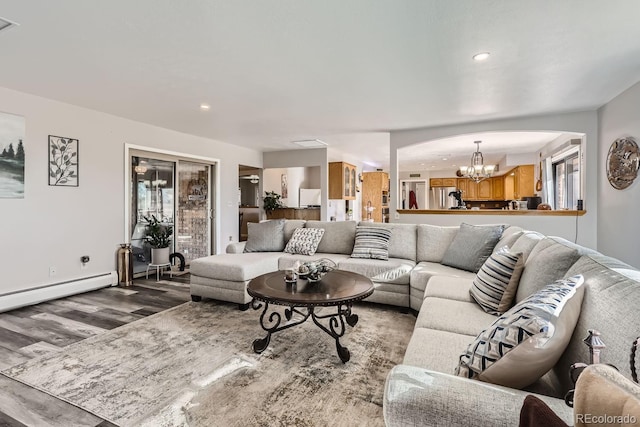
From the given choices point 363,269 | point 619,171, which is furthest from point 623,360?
point 619,171

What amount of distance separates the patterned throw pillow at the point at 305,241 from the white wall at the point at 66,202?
8.69 feet

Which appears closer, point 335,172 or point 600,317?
point 600,317

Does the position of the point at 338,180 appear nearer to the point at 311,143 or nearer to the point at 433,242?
the point at 311,143

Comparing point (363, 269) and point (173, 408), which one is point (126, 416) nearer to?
point (173, 408)

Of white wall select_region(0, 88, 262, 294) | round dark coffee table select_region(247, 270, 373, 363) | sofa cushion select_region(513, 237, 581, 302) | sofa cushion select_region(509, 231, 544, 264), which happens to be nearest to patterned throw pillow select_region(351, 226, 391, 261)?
round dark coffee table select_region(247, 270, 373, 363)

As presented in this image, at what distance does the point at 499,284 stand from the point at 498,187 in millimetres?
9264

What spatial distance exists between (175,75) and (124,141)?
2.24 metres

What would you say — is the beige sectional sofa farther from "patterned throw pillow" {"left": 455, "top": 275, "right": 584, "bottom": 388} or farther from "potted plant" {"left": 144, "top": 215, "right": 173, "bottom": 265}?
"potted plant" {"left": 144, "top": 215, "right": 173, "bottom": 265}

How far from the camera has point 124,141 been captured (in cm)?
476

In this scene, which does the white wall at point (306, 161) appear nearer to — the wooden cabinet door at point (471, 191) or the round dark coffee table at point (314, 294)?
the round dark coffee table at point (314, 294)

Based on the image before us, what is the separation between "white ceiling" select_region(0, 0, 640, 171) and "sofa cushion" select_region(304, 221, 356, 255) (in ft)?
5.33

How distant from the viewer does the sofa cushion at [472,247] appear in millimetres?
3178

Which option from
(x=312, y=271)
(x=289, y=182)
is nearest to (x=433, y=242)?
(x=312, y=271)

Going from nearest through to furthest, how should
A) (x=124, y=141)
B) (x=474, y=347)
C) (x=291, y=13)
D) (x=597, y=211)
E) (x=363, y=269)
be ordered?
(x=474, y=347)
(x=291, y=13)
(x=363, y=269)
(x=597, y=211)
(x=124, y=141)
